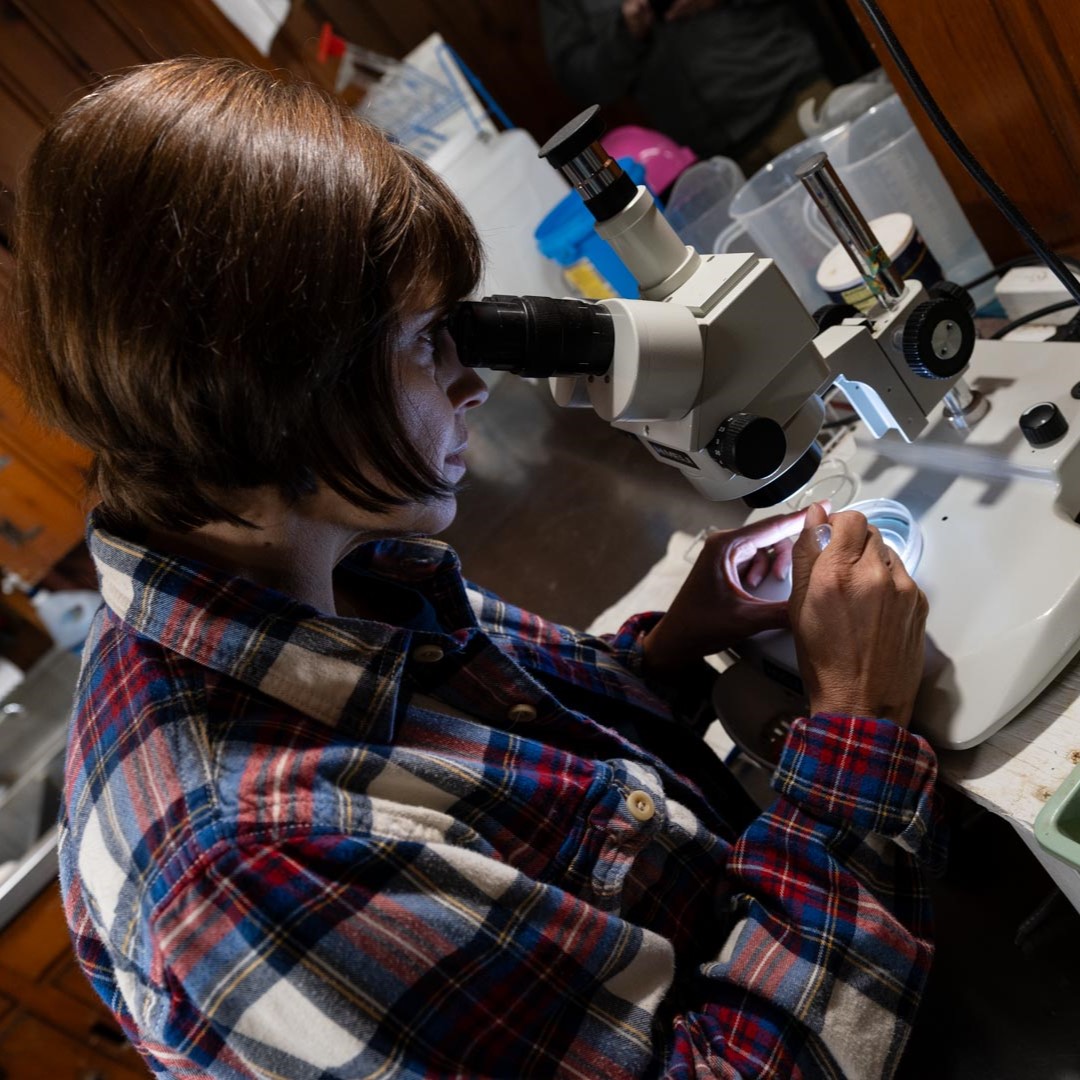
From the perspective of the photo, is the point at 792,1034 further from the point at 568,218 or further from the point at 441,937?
the point at 568,218

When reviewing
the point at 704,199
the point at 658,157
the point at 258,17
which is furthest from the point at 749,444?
the point at 258,17

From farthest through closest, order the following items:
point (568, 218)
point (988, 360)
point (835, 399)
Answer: point (568, 218) → point (835, 399) → point (988, 360)

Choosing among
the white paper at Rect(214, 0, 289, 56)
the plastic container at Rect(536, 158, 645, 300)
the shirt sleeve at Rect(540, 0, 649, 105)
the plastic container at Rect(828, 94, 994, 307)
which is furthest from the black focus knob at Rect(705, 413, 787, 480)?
the white paper at Rect(214, 0, 289, 56)

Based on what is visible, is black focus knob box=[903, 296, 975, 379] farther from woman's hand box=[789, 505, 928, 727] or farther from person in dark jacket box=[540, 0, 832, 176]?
person in dark jacket box=[540, 0, 832, 176]

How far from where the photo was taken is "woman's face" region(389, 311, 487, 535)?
73 centimetres

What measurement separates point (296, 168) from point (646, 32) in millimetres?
1997

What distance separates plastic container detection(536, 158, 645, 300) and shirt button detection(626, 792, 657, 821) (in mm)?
1384

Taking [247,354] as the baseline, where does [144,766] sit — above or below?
below

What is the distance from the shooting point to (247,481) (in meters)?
0.69

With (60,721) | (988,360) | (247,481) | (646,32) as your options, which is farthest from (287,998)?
(646,32)

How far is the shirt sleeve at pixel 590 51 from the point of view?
7.50ft

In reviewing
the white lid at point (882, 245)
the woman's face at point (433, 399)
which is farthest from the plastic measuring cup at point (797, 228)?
the woman's face at point (433, 399)

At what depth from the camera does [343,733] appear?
2.38ft

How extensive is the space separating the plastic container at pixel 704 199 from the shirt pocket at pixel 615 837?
155cm
